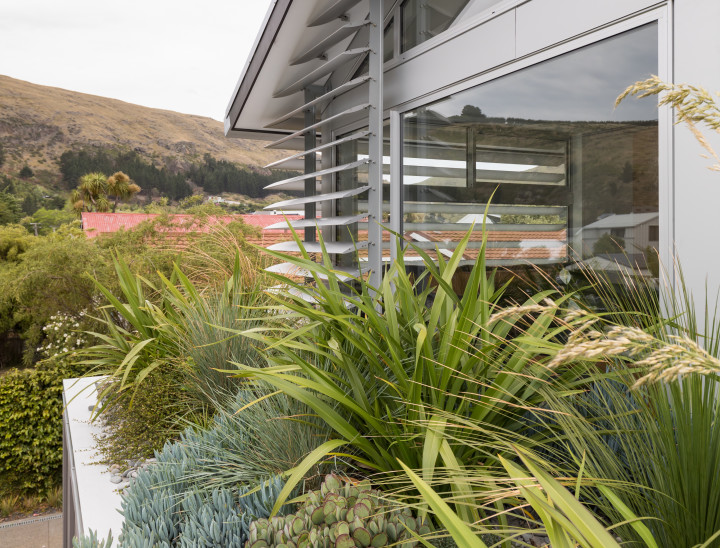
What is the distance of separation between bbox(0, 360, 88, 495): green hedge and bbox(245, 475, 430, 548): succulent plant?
728cm

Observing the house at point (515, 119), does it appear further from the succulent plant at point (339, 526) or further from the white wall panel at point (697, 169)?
the succulent plant at point (339, 526)

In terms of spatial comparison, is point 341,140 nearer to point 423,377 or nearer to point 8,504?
point 423,377

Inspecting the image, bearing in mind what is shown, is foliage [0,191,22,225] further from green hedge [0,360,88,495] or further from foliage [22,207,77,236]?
green hedge [0,360,88,495]

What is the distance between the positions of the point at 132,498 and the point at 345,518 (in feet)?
3.04

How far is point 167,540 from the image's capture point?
67.1 inches

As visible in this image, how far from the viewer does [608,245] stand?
241 centimetres

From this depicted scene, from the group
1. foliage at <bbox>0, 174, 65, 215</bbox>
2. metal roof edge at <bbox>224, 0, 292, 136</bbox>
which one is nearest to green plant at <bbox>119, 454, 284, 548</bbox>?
metal roof edge at <bbox>224, 0, 292, 136</bbox>

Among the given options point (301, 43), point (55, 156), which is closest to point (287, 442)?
point (301, 43)

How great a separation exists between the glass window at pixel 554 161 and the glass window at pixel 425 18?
0.51m

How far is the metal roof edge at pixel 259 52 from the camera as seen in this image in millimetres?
4109

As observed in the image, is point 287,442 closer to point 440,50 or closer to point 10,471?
point 440,50

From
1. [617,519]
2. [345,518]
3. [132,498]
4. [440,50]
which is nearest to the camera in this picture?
[617,519]

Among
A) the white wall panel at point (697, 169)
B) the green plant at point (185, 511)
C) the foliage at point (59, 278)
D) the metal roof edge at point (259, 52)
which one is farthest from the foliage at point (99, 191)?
the white wall panel at point (697, 169)

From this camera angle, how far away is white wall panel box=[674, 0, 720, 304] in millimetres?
1998
